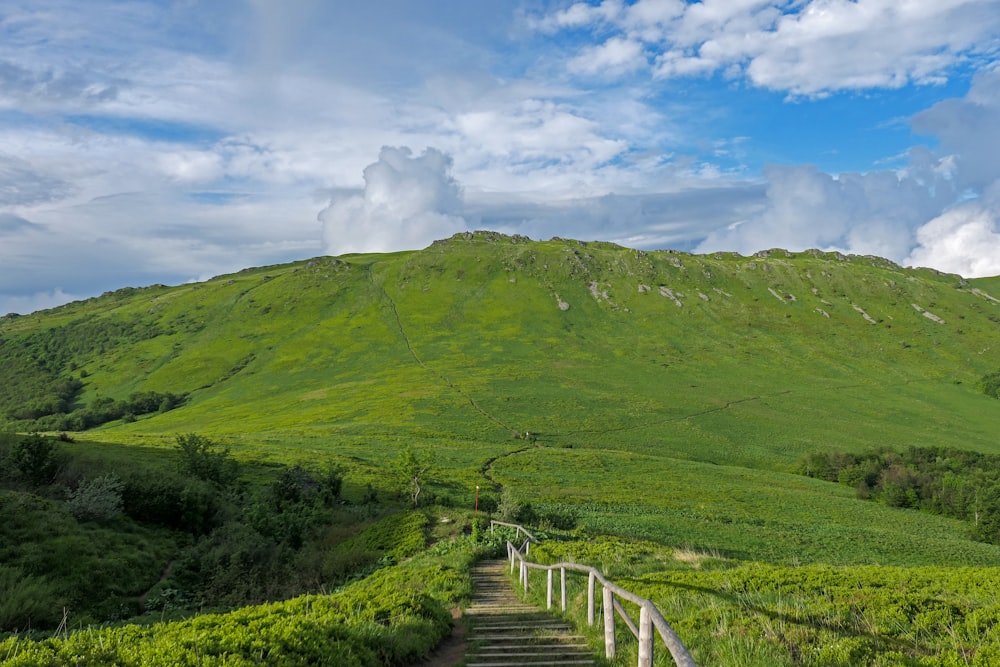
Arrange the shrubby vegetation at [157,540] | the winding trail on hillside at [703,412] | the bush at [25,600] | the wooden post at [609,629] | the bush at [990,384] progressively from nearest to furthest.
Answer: the wooden post at [609,629] < the bush at [25,600] < the shrubby vegetation at [157,540] < the winding trail on hillside at [703,412] < the bush at [990,384]

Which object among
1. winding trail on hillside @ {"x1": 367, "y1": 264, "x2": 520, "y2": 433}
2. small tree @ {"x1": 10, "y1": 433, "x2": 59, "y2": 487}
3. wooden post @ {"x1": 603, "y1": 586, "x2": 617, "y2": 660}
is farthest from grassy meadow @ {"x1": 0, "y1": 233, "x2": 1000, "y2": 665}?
small tree @ {"x1": 10, "y1": 433, "x2": 59, "y2": 487}

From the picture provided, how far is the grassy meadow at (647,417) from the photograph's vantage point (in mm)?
18891

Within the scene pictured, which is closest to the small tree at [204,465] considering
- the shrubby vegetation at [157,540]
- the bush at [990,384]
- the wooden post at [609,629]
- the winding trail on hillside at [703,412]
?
the shrubby vegetation at [157,540]

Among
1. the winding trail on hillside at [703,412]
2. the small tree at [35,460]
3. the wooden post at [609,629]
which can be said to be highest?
the small tree at [35,460]

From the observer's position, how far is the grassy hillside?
54.4m

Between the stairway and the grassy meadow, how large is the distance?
8.11 ft

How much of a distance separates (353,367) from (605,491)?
105 meters

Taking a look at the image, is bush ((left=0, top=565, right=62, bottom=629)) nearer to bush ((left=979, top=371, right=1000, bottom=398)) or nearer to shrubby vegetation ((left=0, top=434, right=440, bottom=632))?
shrubby vegetation ((left=0, top=434, right=440, bottom=632))

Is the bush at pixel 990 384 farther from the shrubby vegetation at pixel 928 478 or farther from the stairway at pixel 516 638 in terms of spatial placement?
the stairway at pixel 516 638

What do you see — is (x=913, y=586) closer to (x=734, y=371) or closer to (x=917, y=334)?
(x=734, y=371)

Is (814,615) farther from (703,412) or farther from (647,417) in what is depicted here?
(703,412)

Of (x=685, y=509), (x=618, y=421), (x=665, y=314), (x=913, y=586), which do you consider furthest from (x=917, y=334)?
(x=913, y=586)

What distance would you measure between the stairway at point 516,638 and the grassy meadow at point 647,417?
8.11 ft

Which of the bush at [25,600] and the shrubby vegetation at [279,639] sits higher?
the shrubby vegetation at [279,639]
